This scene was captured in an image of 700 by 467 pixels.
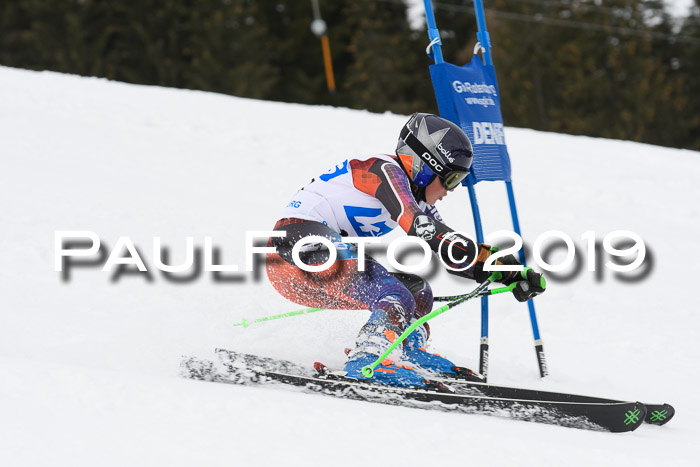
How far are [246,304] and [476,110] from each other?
2196mm

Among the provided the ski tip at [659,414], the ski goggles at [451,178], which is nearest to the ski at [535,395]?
the ski tip at [659,414]

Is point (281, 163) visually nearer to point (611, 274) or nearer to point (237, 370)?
point (611, 274)

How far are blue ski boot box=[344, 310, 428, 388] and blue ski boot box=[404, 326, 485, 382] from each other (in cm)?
48

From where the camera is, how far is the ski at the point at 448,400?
3.52 m

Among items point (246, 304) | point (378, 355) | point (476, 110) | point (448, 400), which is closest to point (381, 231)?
→ point (378, 355)

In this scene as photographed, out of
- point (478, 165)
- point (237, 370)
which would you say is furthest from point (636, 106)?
point (237, 370)

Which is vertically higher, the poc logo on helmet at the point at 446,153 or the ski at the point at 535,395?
the poc logo on helmet at the point at 446,153

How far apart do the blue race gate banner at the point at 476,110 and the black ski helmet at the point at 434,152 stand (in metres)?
0.87

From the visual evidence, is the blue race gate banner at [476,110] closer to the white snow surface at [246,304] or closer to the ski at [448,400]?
the white snow surface at [246,304]

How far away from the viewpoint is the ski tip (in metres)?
3.70

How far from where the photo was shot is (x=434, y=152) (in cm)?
397

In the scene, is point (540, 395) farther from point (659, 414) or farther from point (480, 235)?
point (480, 235)

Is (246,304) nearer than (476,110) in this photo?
No

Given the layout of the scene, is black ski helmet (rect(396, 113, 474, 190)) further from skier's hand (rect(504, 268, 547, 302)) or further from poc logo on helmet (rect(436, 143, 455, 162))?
skier's hand (rect(504, 268, 547, 302))
